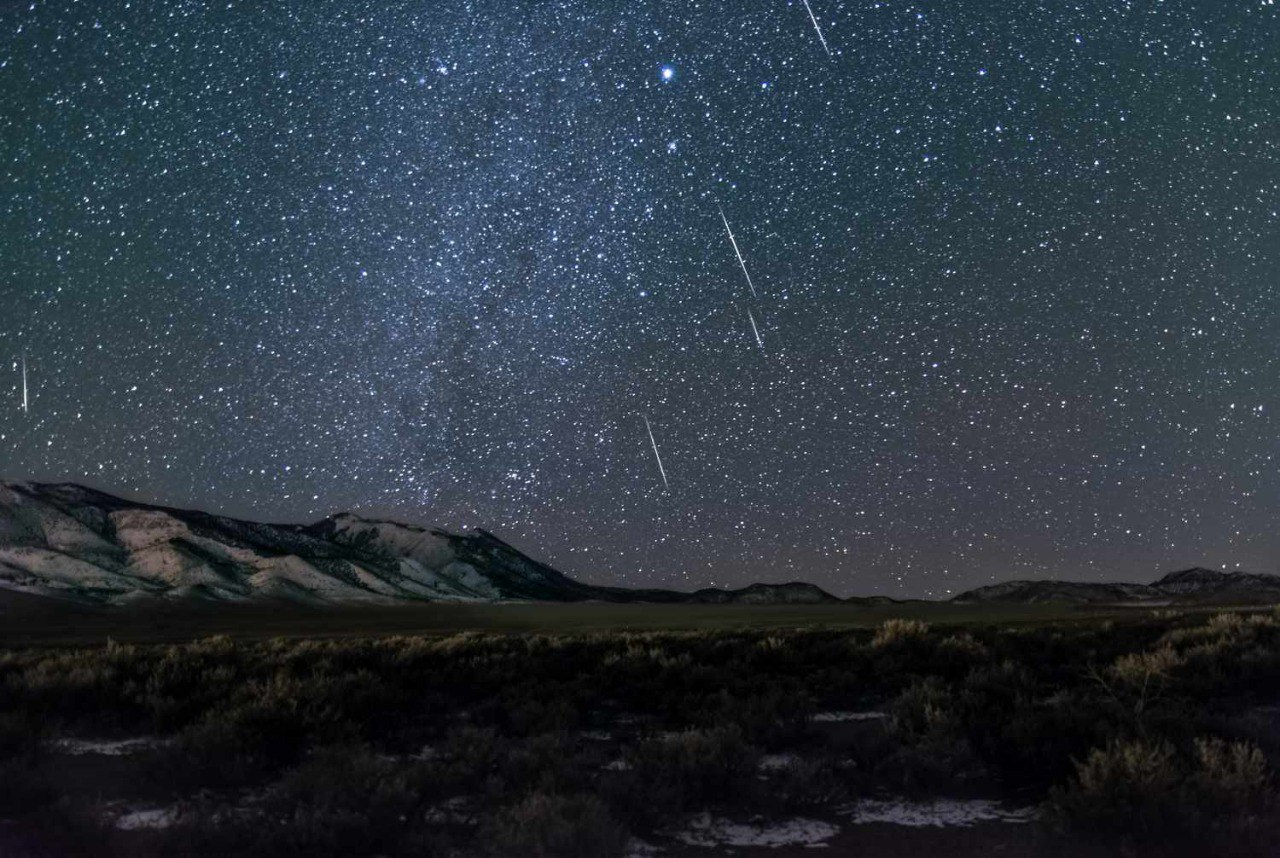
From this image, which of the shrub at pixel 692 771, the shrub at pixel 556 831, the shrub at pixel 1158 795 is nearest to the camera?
the shrub at pixel 556 831

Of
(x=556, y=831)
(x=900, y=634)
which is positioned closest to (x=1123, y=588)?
(x=900, y=634)

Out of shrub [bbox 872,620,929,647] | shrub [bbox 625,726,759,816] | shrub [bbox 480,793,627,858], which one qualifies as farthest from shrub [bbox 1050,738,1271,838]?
shrub [bbox 872,620,929,647]

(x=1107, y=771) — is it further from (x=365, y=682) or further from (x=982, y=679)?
(x=365, y=682)

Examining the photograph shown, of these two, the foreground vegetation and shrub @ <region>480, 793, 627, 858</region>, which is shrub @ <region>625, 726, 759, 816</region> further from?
shrub @ <region>480, 793, 627, 858</region>

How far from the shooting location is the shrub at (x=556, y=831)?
692cm

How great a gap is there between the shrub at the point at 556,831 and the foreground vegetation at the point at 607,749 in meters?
0.02

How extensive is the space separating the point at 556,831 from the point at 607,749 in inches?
179

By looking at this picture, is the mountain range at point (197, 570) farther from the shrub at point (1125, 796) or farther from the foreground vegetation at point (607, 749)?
the shrub at point (1125, 796)

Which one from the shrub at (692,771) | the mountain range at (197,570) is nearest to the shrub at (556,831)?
the shrub at (692,771)

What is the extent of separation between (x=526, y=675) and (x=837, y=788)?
9426 millimetres

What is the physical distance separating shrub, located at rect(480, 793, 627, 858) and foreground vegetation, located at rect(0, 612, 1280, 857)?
0.8 inches

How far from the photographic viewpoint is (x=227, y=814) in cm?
798

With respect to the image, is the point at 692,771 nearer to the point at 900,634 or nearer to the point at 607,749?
the point at 607,749

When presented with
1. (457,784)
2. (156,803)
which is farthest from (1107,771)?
(156,803)
